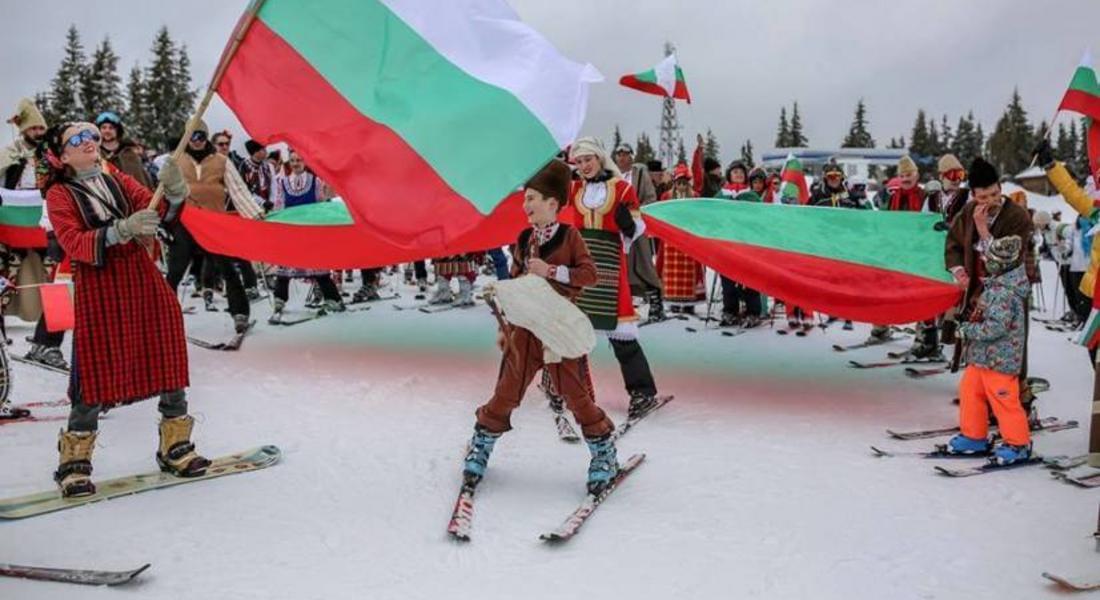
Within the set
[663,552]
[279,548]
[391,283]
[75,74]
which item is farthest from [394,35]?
[75,74]

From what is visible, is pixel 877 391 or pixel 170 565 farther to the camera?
pixel 877 391

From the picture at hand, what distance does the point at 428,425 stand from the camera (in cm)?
477

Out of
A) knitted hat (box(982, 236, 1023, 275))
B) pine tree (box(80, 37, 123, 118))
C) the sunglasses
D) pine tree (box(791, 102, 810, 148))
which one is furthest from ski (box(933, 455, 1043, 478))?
pine tree (box(791, 102, 810, 148))

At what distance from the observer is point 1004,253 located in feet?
13.8

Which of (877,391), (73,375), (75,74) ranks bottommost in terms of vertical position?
(877,391)

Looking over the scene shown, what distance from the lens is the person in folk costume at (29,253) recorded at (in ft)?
18.5

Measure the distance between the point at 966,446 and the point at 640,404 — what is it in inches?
69.3

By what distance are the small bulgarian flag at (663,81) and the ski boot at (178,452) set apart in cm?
582

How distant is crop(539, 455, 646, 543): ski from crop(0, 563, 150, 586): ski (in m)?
1.41

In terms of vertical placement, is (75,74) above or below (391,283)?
above

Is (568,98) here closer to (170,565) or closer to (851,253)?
(170,565)

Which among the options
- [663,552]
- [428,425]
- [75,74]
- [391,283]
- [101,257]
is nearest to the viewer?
[663,552]

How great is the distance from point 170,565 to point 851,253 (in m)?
4.51

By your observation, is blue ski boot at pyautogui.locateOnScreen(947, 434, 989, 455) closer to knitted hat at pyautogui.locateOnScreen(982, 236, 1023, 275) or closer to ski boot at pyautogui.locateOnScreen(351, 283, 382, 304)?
knitted hat at pyautogui.locateOnScreen(982, 236, 1023, 275)
